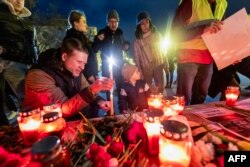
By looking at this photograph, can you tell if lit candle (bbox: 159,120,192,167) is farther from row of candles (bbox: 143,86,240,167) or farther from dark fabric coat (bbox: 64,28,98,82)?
dark fabric coat (bbox: 64,28,98,82)

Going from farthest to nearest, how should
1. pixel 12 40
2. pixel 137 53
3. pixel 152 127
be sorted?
pixel 137 53 < pixel 12 40 < pixel 152 127

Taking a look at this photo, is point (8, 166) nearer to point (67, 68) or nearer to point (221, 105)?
point (67, 68)

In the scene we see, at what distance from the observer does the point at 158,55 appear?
467cm

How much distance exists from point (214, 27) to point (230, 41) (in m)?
0.29

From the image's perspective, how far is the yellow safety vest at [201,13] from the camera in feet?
8.81

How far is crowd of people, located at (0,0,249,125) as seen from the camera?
2.10 m

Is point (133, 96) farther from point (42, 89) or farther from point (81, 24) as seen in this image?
point (42, 89)

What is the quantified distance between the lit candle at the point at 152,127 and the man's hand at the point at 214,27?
164 centimetres

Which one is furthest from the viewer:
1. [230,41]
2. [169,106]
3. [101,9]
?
[101,9]

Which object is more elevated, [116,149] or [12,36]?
[12,36]

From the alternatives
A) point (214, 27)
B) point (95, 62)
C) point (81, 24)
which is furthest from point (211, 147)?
point (95, 62)

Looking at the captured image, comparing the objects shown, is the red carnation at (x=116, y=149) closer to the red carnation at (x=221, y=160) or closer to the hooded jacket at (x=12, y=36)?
the red carnation at (x=221, y=160)

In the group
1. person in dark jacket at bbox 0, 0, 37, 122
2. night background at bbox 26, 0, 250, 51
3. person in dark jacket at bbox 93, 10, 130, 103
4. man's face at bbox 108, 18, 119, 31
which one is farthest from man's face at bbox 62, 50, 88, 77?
night background at bbox 26, 0, 250, 51

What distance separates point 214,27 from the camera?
247 centimetres
